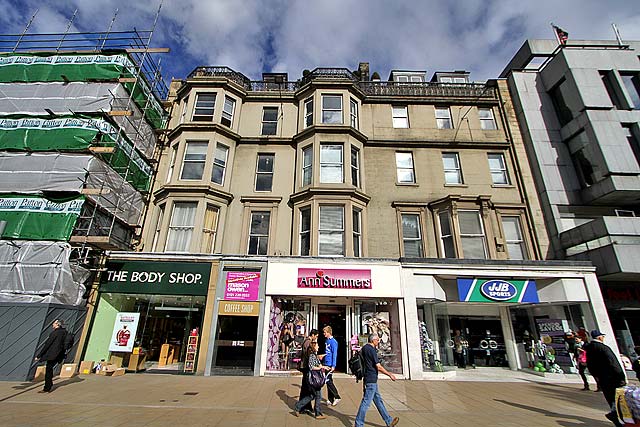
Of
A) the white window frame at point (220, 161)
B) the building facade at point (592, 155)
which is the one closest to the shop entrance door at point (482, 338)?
the building facade at point (592, 155)

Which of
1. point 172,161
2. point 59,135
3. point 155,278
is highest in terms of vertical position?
point 172,161

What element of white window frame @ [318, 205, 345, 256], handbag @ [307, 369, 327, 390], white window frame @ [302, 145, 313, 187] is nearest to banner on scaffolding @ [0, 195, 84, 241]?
white window frame @ [302, 145, 313, 187]

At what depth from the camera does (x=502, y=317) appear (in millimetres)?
14539

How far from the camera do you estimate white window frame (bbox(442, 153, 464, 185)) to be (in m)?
16.7

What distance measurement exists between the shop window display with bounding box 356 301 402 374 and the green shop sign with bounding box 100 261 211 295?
23.8ft

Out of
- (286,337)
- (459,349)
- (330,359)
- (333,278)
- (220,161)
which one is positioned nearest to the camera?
(330,359)

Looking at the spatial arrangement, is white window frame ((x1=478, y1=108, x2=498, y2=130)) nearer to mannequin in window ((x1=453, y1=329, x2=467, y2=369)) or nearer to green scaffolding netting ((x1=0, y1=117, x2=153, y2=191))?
mannequin in window ((x1=453, y1=329, x2=467, y2=369))

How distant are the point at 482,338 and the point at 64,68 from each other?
25375mm

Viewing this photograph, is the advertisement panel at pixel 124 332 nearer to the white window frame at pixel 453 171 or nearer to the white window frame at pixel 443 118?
the white window frame at pixel 453 171

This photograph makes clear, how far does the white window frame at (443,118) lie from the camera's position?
18.2 metres

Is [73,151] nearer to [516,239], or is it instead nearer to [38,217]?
[38,217]

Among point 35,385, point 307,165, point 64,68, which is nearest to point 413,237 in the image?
point 307,165

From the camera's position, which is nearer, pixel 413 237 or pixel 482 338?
pixel 482 338

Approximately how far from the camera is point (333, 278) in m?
13.1
